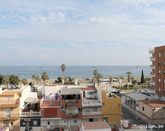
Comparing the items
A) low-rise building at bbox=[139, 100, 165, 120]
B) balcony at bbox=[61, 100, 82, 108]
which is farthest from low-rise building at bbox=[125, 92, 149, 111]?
balcony at bbox=[61, 100, 82, 108]

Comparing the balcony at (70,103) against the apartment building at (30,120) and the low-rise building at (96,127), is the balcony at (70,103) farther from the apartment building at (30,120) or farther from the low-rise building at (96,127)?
the low-rise building at (96,127)

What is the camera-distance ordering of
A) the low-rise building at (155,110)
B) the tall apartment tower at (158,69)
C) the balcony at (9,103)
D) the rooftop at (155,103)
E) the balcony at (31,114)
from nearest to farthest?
the balcony at (31,114) < the balcony at (9,103) < the low-rise building at (155,110) < the rooftop at (155,103) < the tall apartment tower at (158,69)

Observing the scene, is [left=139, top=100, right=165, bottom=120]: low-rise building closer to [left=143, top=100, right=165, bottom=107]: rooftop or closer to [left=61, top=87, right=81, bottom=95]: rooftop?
[left=143, top=100, right=165, bottom=107]: rooftop

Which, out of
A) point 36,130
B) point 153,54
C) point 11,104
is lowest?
point 36,130

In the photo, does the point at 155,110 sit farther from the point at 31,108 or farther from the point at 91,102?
the point at 31,108

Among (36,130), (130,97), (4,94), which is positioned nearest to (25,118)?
(36,130)

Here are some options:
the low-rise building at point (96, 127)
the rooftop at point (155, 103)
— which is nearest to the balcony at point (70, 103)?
the low-rise building at point (96, 127)

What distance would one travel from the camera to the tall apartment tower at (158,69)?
8275 cm

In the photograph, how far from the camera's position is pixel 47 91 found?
63.5m

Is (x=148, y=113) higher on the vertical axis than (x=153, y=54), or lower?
lower

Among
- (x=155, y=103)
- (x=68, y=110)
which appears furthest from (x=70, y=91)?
(x=155, y=103)

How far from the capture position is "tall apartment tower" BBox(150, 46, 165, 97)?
82750mm

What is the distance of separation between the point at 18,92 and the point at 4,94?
2.99 meters

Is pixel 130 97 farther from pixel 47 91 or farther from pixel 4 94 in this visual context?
pixel 4 94
